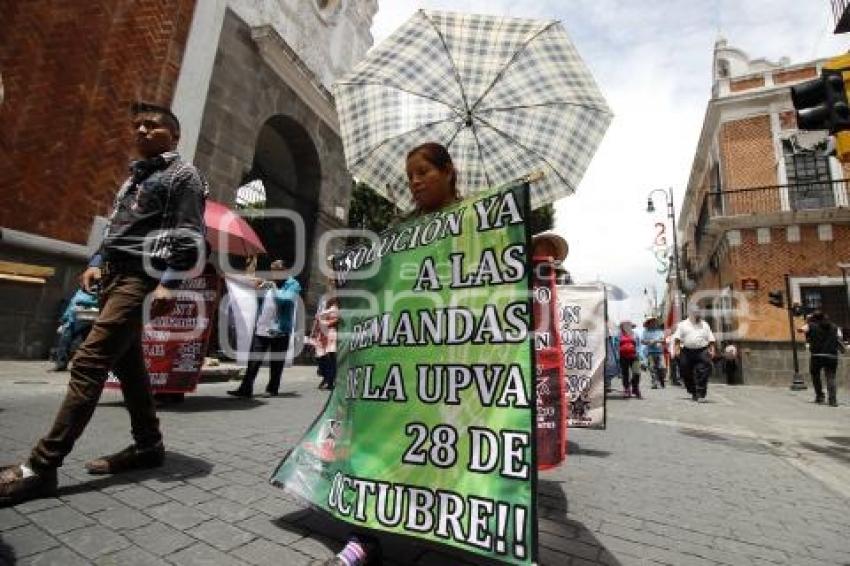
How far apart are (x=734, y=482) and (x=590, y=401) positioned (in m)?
1.32

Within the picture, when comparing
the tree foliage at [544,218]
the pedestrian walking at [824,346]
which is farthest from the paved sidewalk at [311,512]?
the tree foliage at [544,218]

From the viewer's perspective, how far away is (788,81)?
21844mm

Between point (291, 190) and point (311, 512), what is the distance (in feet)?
41.9

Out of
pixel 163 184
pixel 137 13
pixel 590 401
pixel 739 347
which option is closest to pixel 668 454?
pixel 590 401

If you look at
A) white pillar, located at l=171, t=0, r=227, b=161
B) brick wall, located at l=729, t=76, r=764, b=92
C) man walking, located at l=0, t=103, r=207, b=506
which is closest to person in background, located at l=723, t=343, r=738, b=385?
brick wall, located at l=729, t=76, r=764, b=92

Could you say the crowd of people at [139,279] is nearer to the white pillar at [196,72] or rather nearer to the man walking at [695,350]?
Answer: the white pillar at [196,72]

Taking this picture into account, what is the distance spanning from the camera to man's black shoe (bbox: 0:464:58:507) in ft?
7.31

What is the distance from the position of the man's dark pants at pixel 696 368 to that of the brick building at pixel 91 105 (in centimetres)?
1038

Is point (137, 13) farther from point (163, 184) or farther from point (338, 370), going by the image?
point (338, 370)

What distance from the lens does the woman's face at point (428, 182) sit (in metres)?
2.38

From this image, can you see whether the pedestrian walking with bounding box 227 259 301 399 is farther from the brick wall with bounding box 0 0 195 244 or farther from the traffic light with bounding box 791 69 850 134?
the traffic light with bounding box 791 69 850 134

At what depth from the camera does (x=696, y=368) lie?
10656 mm

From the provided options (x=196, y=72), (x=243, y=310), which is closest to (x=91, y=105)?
(x=196, y=72)

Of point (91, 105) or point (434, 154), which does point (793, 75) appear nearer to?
point (91, 105)
